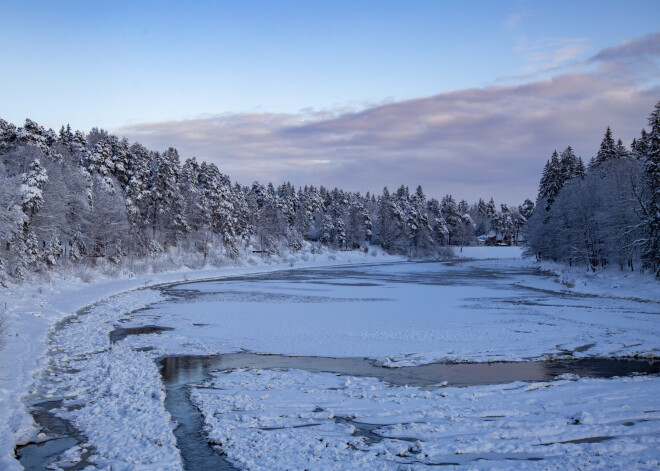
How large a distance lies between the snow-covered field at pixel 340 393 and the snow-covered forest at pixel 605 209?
51.0 feet

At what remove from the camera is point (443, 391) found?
12234 mm

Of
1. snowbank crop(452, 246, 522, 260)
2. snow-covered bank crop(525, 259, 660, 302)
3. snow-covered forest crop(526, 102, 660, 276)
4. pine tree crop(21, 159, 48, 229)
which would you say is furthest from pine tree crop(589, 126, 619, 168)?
pine tree crop(21, 159, 48, 229)

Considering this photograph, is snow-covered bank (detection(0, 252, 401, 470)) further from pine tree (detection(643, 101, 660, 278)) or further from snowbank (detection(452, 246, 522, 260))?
snowbank (detection(452, 246, 522, 260))

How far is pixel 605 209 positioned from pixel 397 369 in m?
44.2

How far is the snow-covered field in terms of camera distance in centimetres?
845

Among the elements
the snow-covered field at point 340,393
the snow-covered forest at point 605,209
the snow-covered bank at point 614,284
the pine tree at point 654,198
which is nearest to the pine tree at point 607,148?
the snow-covered forest at point 605,209

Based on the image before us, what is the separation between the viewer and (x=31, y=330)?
18.9 metres

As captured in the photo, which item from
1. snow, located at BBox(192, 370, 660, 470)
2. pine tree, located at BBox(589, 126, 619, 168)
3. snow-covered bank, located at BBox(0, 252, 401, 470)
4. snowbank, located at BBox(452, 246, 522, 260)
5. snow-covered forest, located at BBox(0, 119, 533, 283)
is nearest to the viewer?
snow, located at BBox(192, 370, 660, 470)

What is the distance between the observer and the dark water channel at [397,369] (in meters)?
13.4

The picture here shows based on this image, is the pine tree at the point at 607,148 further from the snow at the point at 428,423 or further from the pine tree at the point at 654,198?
the snow at the point at 428,423

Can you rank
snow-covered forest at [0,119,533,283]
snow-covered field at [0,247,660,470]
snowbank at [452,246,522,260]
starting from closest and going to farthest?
snow-covered field at [0,247,660,470], snow-covered forest at [0,119,533,283], snowbank at [452,246,522,260]

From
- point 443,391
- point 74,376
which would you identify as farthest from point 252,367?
Answer: point 443,391

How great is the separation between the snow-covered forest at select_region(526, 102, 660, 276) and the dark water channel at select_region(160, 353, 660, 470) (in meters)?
26.0

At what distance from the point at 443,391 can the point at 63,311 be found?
68.7ft
